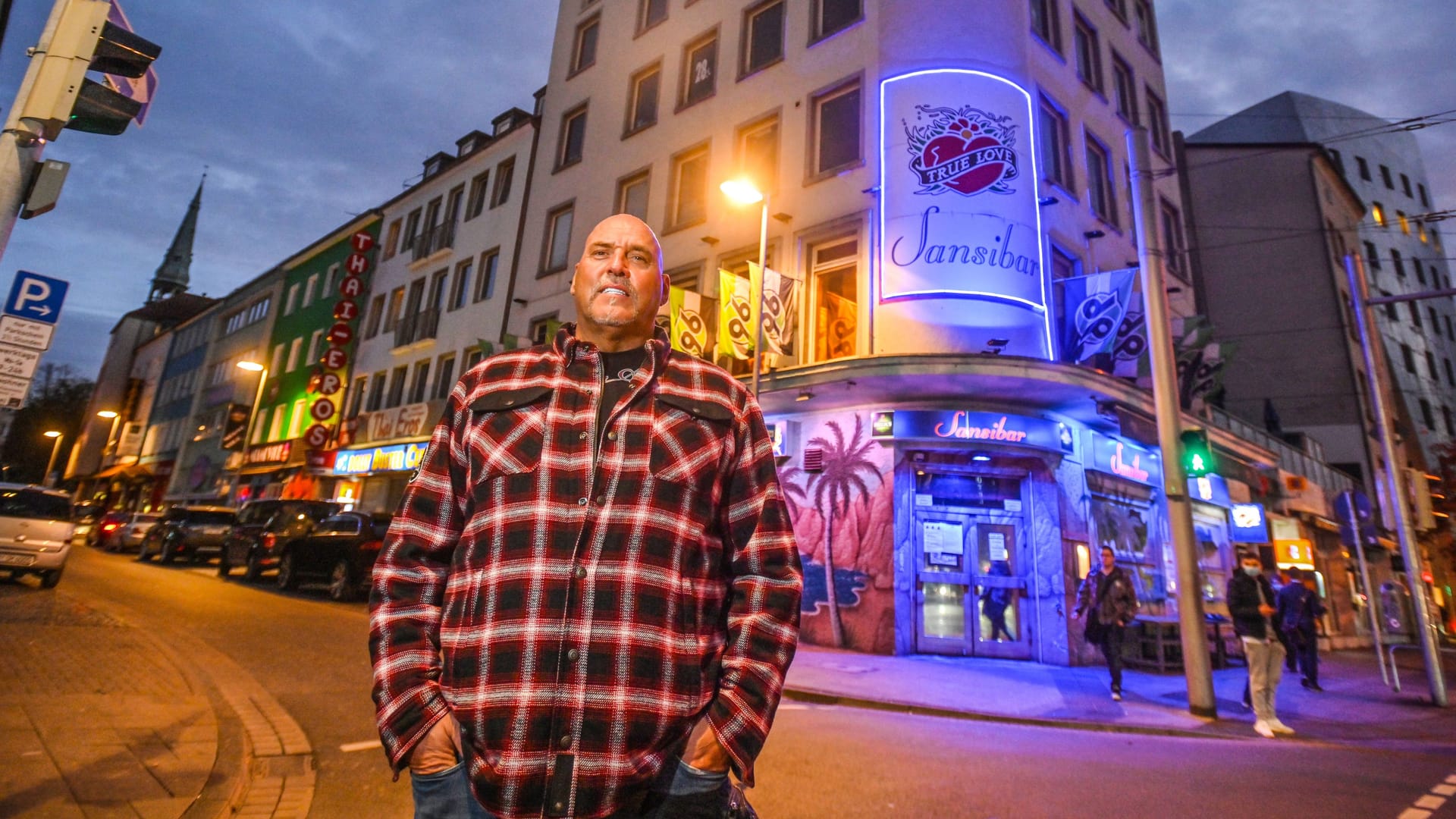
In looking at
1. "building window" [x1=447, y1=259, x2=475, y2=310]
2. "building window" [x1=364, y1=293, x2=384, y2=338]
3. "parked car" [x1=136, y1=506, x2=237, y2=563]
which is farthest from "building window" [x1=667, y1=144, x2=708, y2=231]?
"building window" [x1=364, y1=293, x2=384, y2=338]

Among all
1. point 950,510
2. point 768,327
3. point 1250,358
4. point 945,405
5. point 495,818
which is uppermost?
point 1250,358

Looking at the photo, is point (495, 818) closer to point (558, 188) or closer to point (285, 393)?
point (558, 188)

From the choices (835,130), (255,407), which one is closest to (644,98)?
(835,130)

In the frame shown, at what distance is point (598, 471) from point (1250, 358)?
3430cm

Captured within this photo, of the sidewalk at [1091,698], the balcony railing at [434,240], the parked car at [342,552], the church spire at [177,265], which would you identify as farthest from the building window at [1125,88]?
the church spire at [177,265]

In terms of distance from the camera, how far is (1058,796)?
488 centimetres

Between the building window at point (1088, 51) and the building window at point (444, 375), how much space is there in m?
20.7

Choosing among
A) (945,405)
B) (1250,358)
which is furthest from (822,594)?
(1250,358)

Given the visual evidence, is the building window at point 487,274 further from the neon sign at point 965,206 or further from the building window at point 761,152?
the neon sign at point 965,206

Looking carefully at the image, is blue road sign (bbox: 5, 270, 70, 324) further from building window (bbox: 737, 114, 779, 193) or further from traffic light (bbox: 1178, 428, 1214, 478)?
traffic light (bbox: 1178, 428, 1214, 478)

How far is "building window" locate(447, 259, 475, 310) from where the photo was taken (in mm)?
25828

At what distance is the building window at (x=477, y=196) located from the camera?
87.4 feet

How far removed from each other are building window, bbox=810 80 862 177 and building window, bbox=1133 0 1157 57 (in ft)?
38.7

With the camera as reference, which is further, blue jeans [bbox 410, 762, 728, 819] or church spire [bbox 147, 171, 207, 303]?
church spire [bbox 147, 171, 207, 303]
